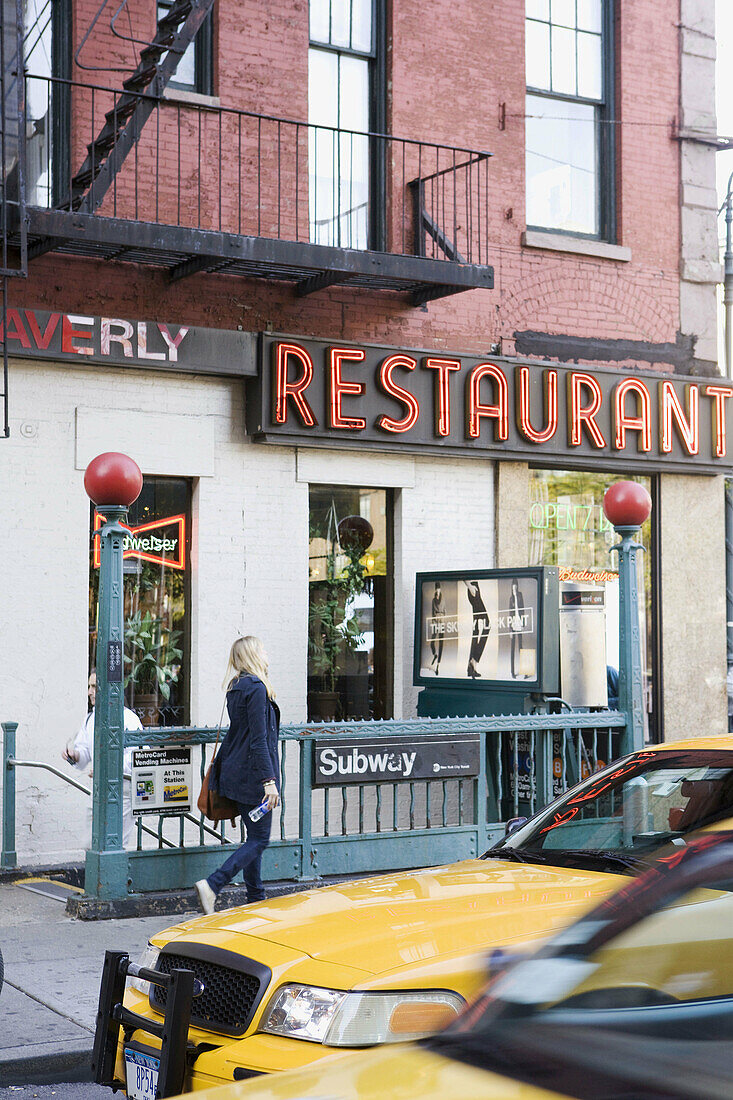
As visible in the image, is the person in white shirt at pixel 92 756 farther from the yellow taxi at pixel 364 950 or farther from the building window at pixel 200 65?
the building window at pixel 200 65

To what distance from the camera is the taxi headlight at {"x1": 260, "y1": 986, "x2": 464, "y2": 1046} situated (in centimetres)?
400

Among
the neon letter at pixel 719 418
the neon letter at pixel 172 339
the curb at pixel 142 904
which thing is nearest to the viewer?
the curb at pixel 142 904

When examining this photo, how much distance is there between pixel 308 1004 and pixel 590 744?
7.57m

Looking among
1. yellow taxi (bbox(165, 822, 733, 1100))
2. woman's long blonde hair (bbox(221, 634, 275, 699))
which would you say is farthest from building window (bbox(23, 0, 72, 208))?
yellow taxi (bbox(165, 822, 733, 1100))

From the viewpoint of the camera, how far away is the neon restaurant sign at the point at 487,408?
11430 mm

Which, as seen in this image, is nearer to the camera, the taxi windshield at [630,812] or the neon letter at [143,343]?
the taxi windshield at [630,812]

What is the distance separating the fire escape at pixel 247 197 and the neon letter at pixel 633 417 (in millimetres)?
2057

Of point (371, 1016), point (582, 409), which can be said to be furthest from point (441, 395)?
point (371, 1016)

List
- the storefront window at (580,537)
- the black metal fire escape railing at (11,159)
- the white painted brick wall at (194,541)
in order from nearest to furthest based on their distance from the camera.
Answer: the black metal fire escape railing at (11,159) → the white painted brick wall at (194,541) → the storefront window at (580,537)

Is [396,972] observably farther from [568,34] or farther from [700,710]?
[568,34]

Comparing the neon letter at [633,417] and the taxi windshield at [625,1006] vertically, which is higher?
the neon letter at [633,417]

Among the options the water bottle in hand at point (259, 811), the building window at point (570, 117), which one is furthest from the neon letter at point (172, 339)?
the water bottle in hand at point (259, 811)

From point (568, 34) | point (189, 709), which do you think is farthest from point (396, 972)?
point (568, 34)

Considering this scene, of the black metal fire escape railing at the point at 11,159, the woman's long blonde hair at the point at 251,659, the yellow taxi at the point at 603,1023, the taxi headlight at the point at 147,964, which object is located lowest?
the taxi headlight at the point at 147,964
